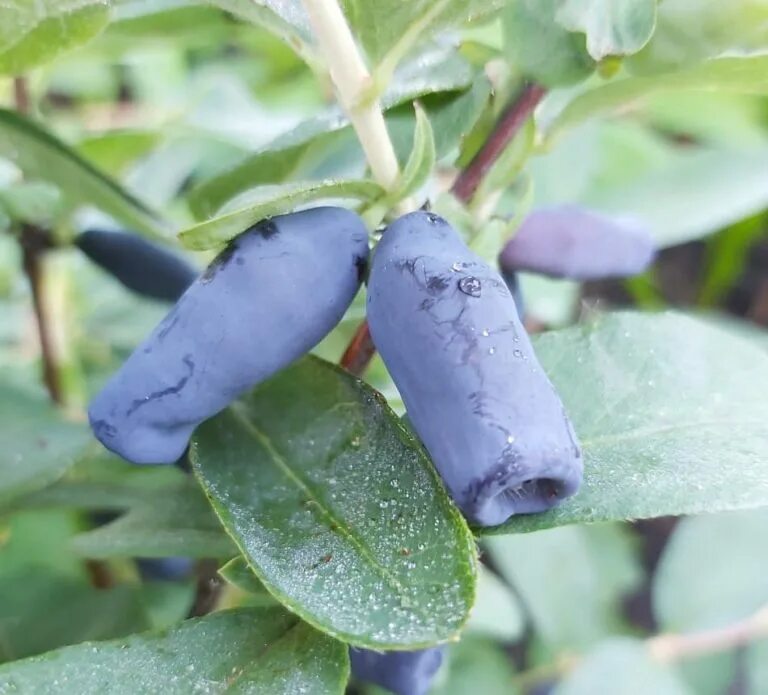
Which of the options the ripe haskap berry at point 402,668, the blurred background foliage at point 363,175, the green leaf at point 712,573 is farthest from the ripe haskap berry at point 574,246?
the green leaf at point 712,573

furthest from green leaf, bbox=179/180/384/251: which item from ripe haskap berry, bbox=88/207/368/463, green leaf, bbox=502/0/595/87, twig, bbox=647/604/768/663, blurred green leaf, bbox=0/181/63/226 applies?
twig, bbox=647/604/768/663

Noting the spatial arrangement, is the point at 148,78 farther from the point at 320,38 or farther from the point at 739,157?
the point at 320,38

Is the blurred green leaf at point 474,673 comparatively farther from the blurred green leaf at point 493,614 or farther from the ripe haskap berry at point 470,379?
the ripe haskap berry at point 470,379

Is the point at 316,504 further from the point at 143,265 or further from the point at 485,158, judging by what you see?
the point at 143,265

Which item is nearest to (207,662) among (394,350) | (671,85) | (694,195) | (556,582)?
(394,350)

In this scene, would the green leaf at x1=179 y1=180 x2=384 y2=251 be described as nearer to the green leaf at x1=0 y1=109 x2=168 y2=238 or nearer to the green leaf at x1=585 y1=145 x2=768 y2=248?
the green leaf at x1=0 y1=109 x2=168 y2=238
